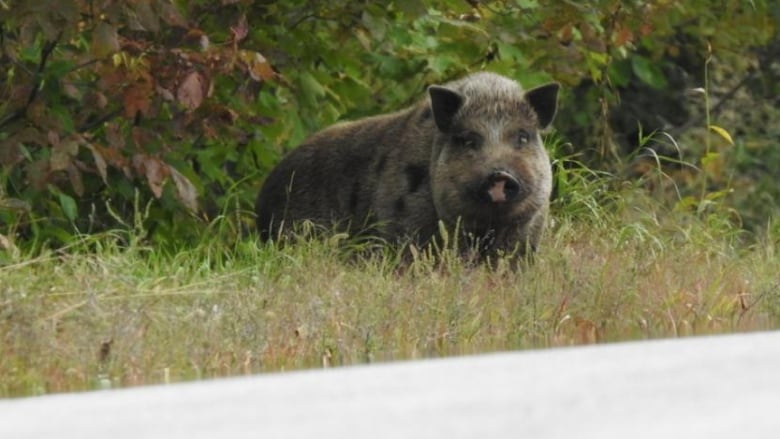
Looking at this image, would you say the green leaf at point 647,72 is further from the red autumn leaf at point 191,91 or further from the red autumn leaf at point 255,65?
the red autumn leaf at point 191,91

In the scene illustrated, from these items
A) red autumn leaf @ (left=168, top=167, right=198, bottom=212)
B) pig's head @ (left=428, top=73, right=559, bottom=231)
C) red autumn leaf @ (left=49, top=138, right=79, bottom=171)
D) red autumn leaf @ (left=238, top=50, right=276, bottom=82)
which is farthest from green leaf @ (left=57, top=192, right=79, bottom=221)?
pig's head @ (left=428, top=73, right=559, bottom=231)

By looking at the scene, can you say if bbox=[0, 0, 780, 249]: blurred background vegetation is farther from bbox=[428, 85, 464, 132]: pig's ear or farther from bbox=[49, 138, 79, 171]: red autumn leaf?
bbox=[428, 85, 464, 132]: pig's ear

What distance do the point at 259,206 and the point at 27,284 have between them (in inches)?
157

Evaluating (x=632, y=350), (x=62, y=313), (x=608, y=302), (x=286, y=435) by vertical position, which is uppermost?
(x=286, y=435)

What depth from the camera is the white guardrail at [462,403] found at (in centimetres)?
396

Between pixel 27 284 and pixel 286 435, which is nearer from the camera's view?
pixel 286 435

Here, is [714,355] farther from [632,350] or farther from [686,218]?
[686,218]

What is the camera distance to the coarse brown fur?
946 centimetres

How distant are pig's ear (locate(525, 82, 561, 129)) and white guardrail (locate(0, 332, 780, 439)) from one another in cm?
490

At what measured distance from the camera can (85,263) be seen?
24.0 feet

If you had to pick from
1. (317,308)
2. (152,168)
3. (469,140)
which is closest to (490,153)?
(469,140)

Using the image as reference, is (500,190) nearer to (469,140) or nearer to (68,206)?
(469,140)

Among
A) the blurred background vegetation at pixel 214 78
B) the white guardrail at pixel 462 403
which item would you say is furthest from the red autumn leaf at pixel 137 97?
the white guardrail at pixel 462 403

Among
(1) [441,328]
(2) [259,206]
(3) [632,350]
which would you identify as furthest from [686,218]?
(3) [632,350]
